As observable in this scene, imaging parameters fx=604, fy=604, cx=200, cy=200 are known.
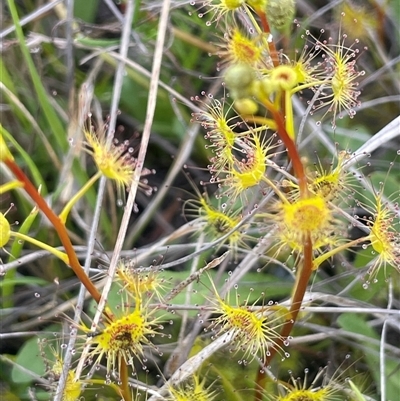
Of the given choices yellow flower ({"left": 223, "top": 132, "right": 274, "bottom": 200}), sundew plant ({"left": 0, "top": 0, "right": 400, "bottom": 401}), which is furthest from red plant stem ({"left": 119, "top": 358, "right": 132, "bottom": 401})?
yellow flower ({"left": 223, "top": 132, "right": 274, "bottom": 200})

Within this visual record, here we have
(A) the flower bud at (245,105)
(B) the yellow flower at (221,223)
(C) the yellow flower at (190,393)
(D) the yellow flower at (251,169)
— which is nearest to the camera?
(A) the flower bud at (245,105)

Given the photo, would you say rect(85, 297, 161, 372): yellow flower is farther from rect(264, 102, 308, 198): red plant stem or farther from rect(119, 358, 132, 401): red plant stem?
rect(264, 102, 308, 198): red plant stem

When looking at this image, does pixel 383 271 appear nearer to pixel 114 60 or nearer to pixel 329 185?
pixel 329 185

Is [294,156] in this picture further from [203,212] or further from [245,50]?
[203,212]

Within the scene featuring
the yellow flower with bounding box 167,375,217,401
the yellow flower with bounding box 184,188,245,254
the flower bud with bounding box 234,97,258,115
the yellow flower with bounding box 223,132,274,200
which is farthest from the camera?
the yellow flower with bounding box 184,188,245,254

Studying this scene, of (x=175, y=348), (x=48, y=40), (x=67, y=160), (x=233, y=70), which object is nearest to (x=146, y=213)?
(x=67, y=160)

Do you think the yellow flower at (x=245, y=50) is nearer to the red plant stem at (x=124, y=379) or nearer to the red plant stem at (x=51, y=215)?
the red plant stem at (x=51, y=215)

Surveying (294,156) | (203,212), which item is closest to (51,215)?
(294,156)

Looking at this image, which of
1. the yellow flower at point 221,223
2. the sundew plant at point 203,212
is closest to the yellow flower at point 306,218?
the sundew plant at point 203,212
